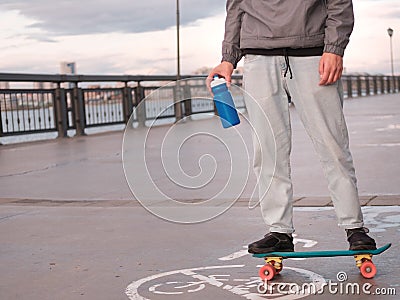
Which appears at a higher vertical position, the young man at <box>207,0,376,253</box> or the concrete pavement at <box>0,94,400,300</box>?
the young man at <box>207,0,376,253</box>

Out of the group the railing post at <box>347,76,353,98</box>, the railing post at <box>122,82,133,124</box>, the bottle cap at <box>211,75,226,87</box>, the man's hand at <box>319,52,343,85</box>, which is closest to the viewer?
the man's hand at <box>319,52,343,85</box>

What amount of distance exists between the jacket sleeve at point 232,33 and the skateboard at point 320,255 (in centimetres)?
104

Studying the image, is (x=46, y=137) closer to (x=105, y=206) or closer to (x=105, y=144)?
(x=105, y=144)

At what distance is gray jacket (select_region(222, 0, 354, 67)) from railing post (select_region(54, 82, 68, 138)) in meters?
13.1

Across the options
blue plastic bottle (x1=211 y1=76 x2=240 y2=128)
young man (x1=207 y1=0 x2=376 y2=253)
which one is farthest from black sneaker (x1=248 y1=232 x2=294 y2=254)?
blue plastic bottle (x1=211 y1=76 x2=240 y2=128)

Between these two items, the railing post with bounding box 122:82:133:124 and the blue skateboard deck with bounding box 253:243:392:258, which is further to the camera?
the railing post with bounding box 122:82:133:124

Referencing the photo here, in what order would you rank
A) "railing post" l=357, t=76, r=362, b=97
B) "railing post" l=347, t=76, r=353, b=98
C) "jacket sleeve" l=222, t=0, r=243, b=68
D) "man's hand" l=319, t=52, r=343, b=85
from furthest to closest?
"railing post" l=357, t=76, r=362, b=97 → "railing post" l=347, t=76, r=353, b=98 → "jacket sleeve" l=222, t=0, r=243, b=68 → "man's hand" l=319, t=52, r=343, b=85

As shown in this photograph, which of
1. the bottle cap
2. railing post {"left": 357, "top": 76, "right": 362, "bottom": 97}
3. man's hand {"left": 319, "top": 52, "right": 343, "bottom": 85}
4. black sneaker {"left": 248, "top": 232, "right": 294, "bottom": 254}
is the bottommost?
railing post {"left": 357, "top": 76, "right": 362, "bottom": 97}

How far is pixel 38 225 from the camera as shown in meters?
6.36

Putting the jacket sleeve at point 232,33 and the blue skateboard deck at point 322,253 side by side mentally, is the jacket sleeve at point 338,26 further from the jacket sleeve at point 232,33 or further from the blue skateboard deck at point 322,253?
the blue skateboard deck at point 322,253

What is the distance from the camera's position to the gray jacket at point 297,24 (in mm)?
4137

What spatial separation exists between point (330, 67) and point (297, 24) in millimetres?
289

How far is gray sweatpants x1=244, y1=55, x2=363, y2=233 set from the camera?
424 centimetres

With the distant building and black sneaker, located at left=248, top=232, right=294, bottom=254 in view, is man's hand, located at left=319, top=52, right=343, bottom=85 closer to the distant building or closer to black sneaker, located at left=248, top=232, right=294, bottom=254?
black sneaker, located at left=248, top=232, right=294, bottom=254
